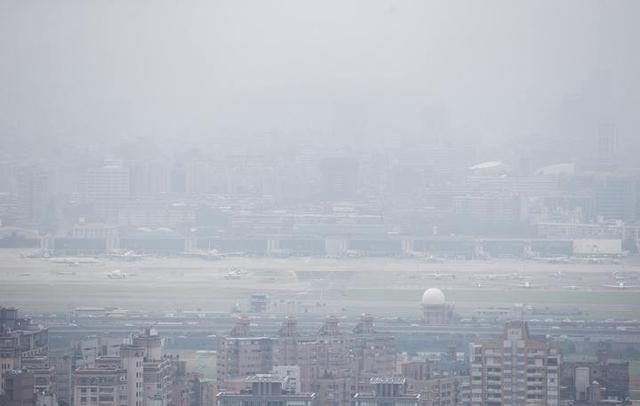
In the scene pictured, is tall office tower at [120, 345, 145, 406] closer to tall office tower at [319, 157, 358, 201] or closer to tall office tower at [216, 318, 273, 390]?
tall office tower at [216, 318, 273, 390]

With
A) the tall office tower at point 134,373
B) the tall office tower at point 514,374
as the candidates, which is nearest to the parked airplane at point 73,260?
the tall office tower at point 134,373

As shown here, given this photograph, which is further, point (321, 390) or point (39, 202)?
point (39, 202)

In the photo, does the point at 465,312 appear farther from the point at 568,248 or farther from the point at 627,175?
the point at 627,175

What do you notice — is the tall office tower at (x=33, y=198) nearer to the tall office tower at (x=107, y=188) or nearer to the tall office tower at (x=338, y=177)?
the tall office tower at (x=107, y=188)

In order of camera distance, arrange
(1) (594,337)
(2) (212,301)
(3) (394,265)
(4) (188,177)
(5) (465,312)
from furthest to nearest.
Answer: (4) (188,177), (3) (394,265), (2) (212,301), (5) (465,312), (1) (594,337)

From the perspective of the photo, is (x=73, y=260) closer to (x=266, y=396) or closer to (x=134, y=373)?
(x=134, y=373)

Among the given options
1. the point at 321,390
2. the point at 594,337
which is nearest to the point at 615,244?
the point at 594,337

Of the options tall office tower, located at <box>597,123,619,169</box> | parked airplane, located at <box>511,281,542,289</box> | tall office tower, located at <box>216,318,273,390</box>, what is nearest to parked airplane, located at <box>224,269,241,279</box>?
parked airplane, located at <box>511,281,542,289</box>
